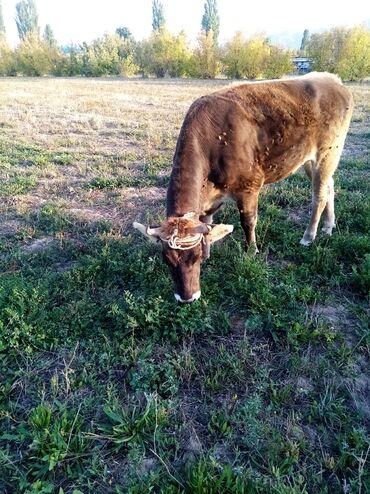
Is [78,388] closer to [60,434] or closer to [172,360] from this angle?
[60,434]

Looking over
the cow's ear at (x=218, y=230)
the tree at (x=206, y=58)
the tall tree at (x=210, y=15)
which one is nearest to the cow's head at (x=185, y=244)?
the cow's ear at (x=218, y=230)

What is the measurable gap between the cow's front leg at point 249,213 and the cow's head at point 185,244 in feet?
4.01

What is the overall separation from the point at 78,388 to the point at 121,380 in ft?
1.35

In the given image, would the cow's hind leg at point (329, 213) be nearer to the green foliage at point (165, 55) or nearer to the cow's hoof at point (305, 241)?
the cow's hoof at point (305, 241)

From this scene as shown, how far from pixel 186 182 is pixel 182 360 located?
6.73 feet

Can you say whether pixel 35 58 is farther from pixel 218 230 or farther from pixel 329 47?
pixel 218 230

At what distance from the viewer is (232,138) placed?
4.71 meters

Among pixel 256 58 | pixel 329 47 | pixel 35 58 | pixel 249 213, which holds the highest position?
pixel 329 47

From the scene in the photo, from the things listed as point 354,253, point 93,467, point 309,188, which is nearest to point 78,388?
point 93,467

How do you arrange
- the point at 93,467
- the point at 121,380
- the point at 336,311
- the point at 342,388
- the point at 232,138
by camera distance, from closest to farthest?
the point at 93,467 < the point at 342,388 < the point at 121,380 < the point at 336,311 < the point at 232,138

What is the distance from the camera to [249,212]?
206 inches

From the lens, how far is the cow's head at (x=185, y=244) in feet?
12.4

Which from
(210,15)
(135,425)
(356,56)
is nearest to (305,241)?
(135,425)

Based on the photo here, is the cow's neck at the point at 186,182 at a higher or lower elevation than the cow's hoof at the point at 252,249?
higher
